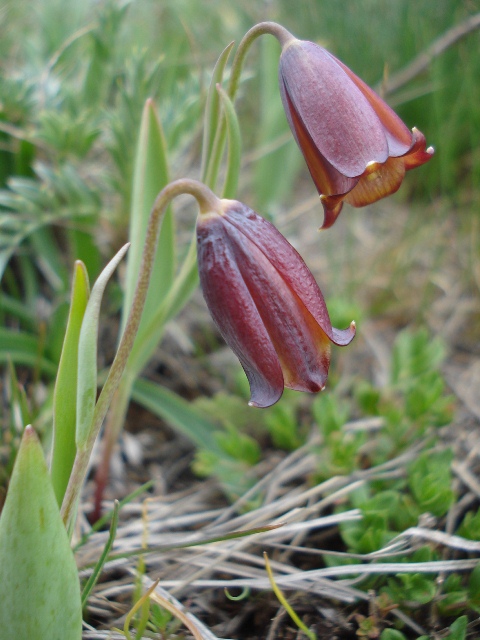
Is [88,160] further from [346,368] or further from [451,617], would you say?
[451,617]

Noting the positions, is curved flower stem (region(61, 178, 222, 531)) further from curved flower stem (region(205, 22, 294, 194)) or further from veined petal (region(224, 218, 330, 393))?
curved flower stem (region(205, 22, 294, 194))

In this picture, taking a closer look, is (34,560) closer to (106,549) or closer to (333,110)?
(106,549)

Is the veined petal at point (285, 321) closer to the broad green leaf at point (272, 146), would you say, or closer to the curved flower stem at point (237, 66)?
the curved flower stem at point (237, 66)

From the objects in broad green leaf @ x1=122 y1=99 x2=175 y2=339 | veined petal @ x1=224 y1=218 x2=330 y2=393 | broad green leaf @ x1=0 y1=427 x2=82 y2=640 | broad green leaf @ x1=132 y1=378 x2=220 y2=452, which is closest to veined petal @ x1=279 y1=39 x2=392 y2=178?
veined petal @ x1=224 y1=218 x2=330 y2=393

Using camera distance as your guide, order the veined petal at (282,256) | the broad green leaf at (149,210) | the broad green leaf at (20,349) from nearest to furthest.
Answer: the veined petal at (282,256)
the broad green leaf at (149,210)
the broad green leaf at (20,349)

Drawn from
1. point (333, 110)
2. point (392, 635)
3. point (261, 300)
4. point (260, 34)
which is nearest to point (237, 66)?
point (260, 34)

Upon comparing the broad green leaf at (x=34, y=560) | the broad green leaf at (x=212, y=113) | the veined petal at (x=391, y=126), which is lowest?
the broad green leaf at (x=34, y=560)

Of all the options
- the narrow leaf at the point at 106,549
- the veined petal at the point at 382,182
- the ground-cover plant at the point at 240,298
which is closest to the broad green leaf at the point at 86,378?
the ground-cover plant at the point at 240,298
